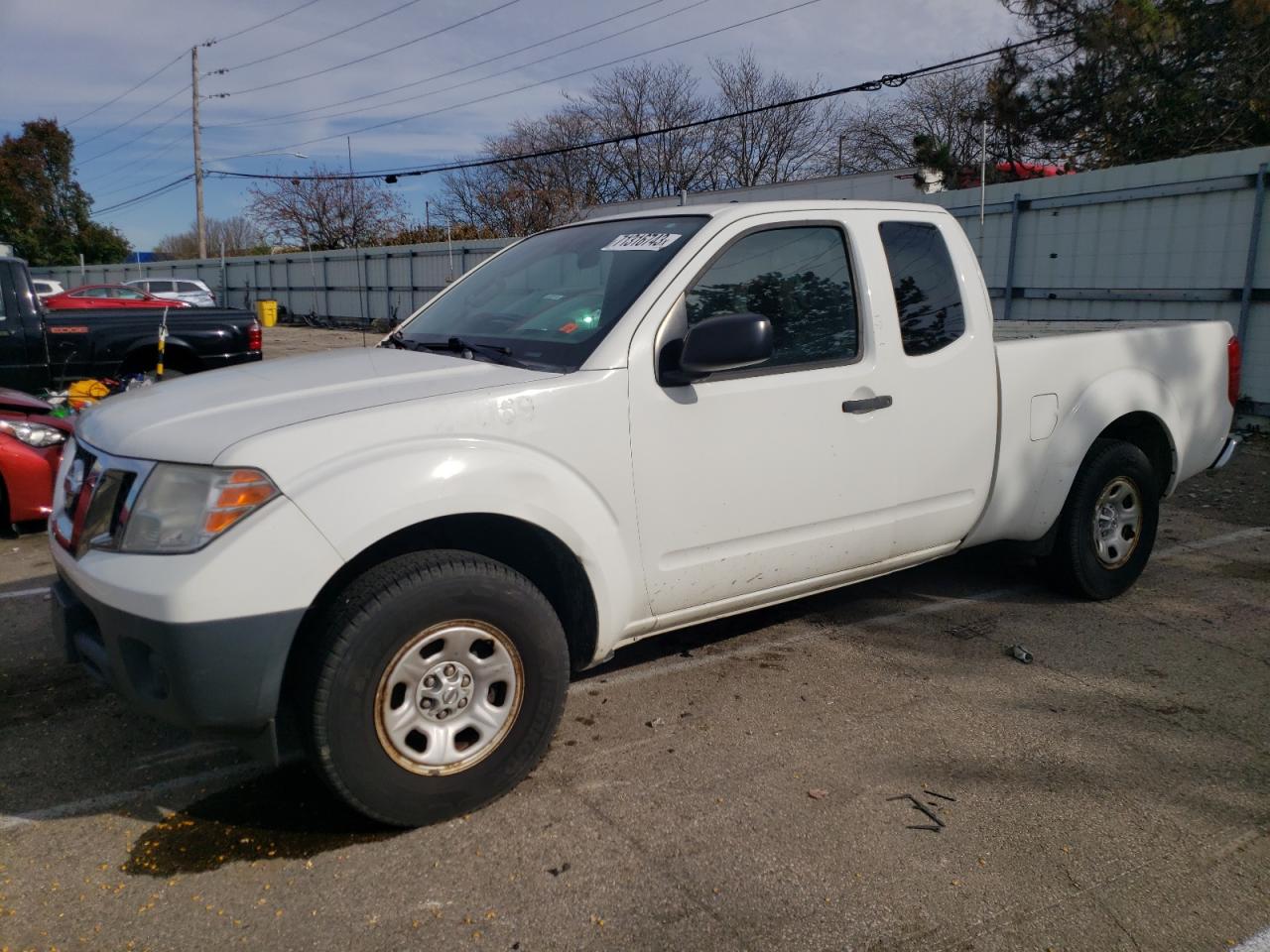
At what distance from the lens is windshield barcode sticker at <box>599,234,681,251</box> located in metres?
3.68

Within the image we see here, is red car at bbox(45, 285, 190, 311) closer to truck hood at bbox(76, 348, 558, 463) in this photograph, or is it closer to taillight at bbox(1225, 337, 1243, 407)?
truck hood at bbox(76, 348, 558, 463)

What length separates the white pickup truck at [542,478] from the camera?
2.69 m

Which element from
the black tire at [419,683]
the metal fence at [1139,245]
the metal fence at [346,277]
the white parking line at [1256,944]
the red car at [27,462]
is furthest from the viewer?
the metal fence at [346,277]

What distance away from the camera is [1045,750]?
11.6ft

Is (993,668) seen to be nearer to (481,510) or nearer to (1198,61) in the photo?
(481,510)

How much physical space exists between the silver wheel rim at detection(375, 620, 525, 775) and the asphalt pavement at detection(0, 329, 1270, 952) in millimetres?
255

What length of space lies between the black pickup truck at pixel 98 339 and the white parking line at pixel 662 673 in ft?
14.0

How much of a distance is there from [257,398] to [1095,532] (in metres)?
4.02

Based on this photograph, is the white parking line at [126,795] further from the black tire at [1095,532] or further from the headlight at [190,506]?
the black tire at [1095,532]

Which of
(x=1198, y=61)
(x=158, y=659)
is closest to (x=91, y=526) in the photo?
(x=158, y=659)

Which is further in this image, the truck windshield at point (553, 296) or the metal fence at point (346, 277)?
the metal fence at point (346, 277)

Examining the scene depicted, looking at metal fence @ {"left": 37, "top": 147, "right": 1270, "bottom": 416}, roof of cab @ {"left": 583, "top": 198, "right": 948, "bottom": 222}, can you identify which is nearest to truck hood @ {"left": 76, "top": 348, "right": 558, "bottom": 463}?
roof of cab @ {"left": 583, "top": 198, "right": 948, "bottom": 222}

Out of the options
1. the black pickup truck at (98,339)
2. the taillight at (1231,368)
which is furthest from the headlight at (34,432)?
the taillight at (1231,368)

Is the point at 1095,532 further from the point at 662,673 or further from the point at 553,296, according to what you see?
the point at 553,296
